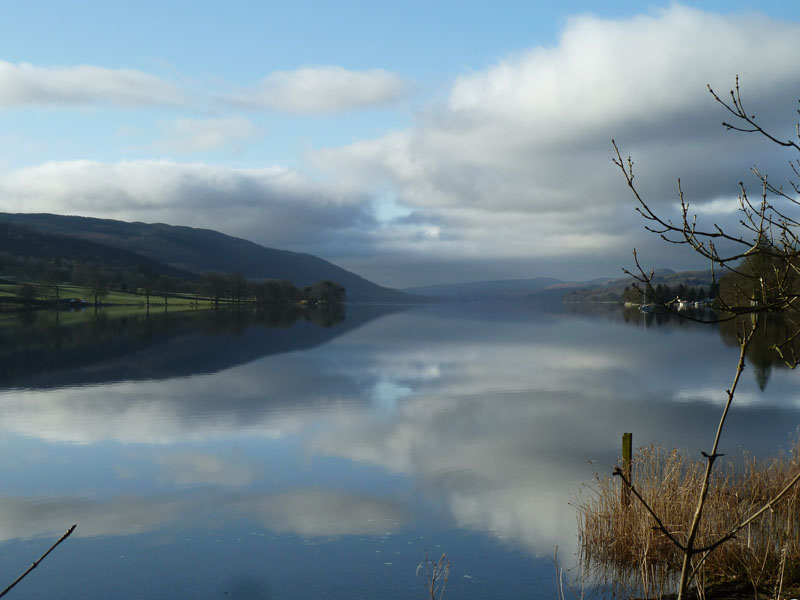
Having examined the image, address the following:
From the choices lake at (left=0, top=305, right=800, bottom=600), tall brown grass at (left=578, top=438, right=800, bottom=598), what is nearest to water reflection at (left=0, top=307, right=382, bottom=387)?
lake at (left=0, top=305, right=800, bottom=600)

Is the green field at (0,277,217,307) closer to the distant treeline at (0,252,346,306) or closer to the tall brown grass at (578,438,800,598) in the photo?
the distant treeline at (0,252,346,306)

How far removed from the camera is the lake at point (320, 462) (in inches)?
472

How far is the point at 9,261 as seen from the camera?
184m

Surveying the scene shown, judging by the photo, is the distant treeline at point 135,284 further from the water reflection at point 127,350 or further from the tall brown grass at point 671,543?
the tall brown grass at point 671,543

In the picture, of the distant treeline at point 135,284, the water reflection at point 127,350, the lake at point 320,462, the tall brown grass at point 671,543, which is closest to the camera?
the tall brown grass at point 671,543

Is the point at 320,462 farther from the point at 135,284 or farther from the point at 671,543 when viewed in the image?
the point at 135,284

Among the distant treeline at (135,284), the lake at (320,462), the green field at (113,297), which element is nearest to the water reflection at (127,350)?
the lake at (320,462)

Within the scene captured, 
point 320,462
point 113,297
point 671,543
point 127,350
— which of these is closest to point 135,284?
point 113,297

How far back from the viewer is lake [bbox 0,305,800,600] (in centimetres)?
1199

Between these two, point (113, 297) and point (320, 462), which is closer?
point (320, 462)

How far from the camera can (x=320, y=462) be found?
19.5m

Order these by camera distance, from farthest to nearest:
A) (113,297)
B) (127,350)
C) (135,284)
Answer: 1. (135,284)
2. (113,297)
3. (127,350)

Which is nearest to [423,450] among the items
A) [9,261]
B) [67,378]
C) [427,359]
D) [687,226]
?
[687,226]

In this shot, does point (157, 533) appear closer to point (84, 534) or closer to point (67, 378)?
point (84, 534)
